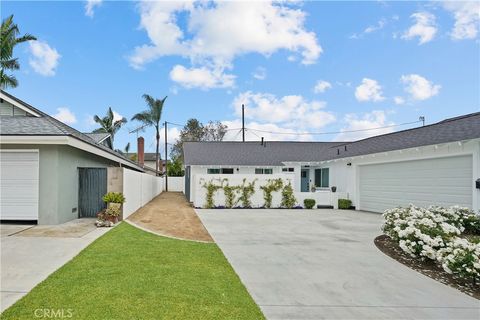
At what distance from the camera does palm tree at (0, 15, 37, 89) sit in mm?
20953

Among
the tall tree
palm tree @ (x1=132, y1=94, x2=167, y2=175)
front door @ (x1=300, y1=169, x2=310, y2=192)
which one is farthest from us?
the tall tree

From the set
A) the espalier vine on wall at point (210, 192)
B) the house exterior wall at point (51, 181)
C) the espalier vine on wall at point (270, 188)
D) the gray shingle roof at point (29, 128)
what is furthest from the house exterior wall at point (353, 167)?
the gray shingle roof at point (29, 128)

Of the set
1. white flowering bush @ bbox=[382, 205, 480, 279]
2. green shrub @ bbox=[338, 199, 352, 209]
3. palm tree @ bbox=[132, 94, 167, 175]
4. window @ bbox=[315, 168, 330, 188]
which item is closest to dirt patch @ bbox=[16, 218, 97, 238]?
white flowering bush @ bbox=[382, 205, 480, 279]

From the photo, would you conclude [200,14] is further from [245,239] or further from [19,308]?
[19,308]

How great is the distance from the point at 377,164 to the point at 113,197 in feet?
42.5

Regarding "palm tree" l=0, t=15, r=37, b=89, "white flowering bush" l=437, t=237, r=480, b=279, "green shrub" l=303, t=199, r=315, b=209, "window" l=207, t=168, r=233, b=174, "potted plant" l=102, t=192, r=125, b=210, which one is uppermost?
"palm tree" l=0, t=15, r=37, b=89

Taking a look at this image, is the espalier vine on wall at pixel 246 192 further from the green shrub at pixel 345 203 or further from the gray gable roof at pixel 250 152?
the green shrub at pixel 345 203

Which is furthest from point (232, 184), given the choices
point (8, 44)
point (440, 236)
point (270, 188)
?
point (8, 44)

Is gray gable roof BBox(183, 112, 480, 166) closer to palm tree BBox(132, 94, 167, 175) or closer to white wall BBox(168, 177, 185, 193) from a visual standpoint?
palm tree BBox(132, 94, 167, 175)

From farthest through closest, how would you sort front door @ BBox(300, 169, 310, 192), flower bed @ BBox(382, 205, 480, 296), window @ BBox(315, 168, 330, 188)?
1. front door @ BBox(300, 169, 310, 192)
2. window @ BBox(315, 168, 330, 188)
3. flower bed @ BBox(382, 205, 480, 296)

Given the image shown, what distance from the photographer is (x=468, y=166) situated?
10.7 metres

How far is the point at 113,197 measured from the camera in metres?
10.6

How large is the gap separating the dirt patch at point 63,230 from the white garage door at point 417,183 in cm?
1254

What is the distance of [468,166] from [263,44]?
10.7 metres
